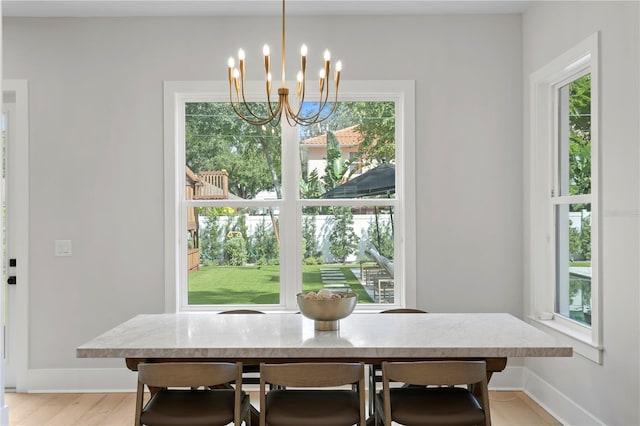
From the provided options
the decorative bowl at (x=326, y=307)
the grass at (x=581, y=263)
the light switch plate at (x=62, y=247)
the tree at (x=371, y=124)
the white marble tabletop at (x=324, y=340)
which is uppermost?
the tree at (x=371, y=124)

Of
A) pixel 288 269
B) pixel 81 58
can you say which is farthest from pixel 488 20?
pixel 81 58

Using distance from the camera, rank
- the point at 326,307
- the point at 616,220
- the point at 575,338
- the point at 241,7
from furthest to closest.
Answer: the point at 241,7 → the point at 575,338 → the point at 616,220 → the point at 326,307

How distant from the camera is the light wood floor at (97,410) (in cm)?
345

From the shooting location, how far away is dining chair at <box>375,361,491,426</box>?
83.0 inches

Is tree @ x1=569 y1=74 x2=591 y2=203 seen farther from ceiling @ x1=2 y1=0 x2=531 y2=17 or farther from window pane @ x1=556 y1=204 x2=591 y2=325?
ceiling @ x1=2 y1=0 x2=531 y2=17

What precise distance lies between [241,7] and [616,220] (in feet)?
9.28

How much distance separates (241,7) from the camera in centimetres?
393

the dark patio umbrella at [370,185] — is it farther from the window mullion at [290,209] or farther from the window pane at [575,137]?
the window pane at [575,137]

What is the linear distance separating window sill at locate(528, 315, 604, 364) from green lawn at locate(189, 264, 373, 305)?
126 cm

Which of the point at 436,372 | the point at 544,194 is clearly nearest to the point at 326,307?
the point at 436,372

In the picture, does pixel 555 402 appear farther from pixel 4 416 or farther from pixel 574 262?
pixel 4 416

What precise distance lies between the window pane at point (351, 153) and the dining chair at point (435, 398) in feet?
6.78

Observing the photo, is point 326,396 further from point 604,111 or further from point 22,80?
point 22,80

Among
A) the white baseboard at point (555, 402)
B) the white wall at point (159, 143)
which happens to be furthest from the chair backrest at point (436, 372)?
the white wall at point (159, 143)
